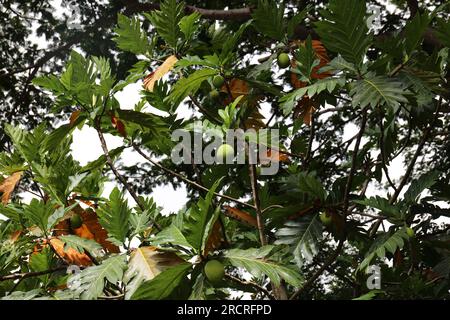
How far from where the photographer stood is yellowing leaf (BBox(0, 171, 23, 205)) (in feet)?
5.47

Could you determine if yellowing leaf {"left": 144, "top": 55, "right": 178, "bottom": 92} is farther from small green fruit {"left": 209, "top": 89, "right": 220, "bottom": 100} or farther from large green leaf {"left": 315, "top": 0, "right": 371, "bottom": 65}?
large green leaf {"left": 315, "top": 0, "right": 371, "bottom": 65}

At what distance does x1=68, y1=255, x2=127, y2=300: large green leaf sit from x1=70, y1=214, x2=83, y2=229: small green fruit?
1.02 ft

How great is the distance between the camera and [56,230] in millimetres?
1575

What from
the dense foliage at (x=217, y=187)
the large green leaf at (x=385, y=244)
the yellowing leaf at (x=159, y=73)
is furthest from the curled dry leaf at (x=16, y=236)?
the large green leaf at (x=385, y=244)

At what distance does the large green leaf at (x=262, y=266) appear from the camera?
1.17 meters

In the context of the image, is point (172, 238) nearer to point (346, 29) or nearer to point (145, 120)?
point (145, 120)

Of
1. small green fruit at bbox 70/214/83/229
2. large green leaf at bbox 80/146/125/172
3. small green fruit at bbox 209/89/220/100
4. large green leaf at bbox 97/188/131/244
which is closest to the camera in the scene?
large green leaf at bbox 97/188/131/244

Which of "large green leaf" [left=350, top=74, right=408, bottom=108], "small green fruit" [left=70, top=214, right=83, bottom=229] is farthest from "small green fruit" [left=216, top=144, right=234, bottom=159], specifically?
"small green fruit" [left=70, top=214, right=83, bottom=229]

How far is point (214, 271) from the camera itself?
3.84 ft

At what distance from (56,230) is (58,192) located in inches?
4.6

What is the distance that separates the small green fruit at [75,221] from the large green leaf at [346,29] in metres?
0.85

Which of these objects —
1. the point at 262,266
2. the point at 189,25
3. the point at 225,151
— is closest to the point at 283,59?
the point at 189,25

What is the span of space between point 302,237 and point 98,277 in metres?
0.58
